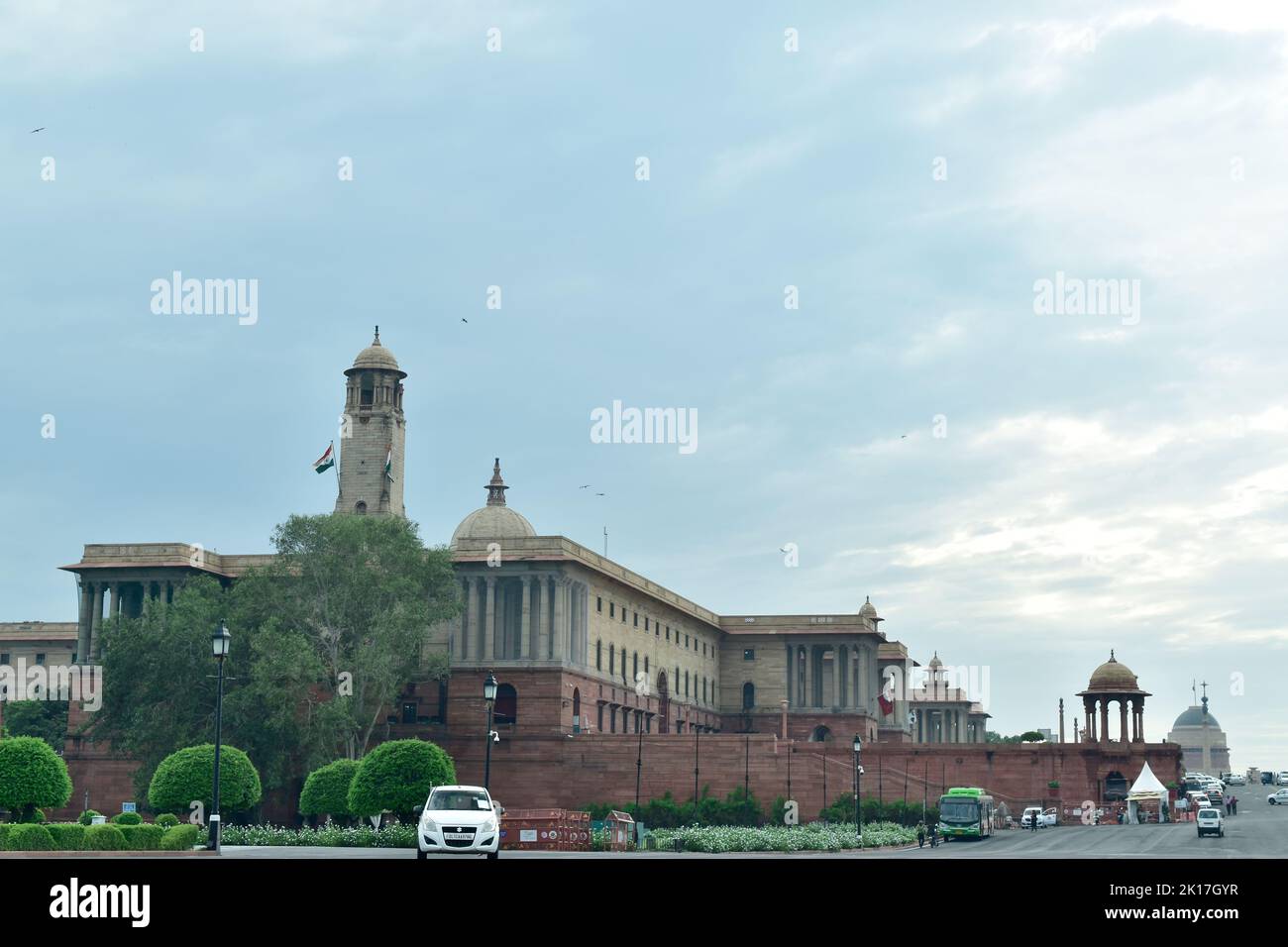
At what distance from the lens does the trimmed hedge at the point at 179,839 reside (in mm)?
42656

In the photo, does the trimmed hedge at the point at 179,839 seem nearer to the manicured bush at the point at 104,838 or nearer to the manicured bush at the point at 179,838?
the manicured bush at the point at 179,838

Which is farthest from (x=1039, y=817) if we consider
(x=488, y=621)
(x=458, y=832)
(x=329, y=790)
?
(x=458, y=832)

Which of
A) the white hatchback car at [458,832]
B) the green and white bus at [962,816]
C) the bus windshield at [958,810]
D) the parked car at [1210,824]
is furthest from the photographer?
the bus windshield at [958,810]

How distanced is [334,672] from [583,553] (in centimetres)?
Result: 2064

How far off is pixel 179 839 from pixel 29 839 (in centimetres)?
422

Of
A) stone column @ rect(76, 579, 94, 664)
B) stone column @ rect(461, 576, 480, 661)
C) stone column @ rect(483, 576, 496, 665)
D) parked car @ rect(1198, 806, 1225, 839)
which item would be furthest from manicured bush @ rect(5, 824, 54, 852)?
stone column @ rect(76, 579, 94, 664)

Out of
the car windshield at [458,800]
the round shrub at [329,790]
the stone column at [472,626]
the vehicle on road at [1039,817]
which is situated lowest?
the vehicle on road at [1039,817]

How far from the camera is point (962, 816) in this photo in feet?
247

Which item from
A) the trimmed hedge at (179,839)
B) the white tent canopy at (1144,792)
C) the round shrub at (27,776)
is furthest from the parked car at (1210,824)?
the round shrub at (27,776)

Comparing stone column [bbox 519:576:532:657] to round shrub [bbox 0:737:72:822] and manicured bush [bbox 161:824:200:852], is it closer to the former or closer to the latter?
round shrub [bbox 0:737:72:822]

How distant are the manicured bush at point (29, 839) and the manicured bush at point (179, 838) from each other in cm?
290

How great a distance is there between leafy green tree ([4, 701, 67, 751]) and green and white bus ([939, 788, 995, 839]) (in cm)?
5676
